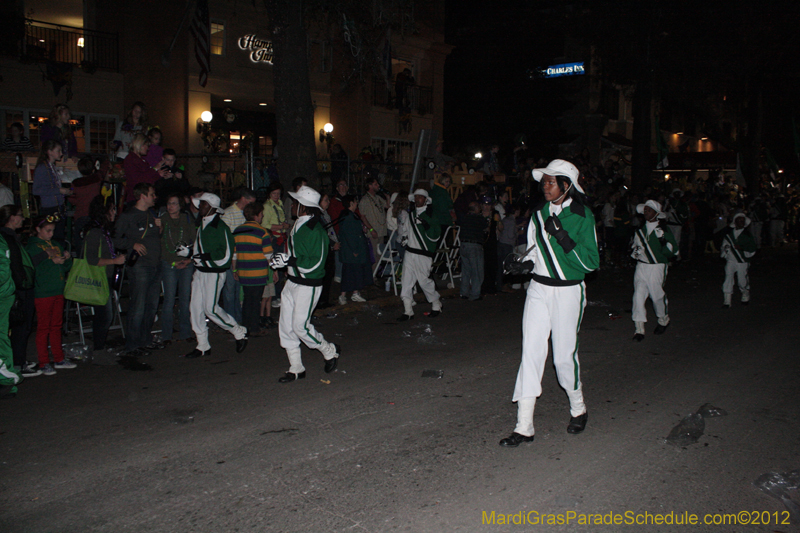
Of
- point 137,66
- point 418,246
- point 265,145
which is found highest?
point 137,66

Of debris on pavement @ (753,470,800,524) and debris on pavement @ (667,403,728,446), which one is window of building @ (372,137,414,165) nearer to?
debris on pavement @ (667,403,728,446)

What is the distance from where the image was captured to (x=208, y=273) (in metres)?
7.83

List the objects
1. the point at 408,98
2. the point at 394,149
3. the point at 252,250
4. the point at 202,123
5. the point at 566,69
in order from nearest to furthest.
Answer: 1. the point at 252,250
2. the point at 202,123
3. the point at 408,98
4. the point at 394,149
5. the point at 566,69

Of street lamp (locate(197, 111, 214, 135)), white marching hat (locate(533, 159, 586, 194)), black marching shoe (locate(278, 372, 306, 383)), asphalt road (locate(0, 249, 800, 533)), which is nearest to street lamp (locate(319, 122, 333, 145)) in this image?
street lamp (locate(197, 111, 214, 135))

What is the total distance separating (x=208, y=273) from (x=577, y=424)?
4712 millimetres

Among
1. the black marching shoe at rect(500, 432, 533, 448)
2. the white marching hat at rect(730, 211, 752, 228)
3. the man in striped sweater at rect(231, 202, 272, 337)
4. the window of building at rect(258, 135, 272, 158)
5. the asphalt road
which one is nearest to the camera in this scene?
the asphalt road

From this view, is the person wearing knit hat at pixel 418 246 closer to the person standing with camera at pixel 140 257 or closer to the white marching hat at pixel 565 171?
the person standing with camera at pixel 140 257

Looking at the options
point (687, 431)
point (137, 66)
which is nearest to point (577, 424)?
point (687, 431)

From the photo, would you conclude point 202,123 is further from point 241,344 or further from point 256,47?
point 241,344

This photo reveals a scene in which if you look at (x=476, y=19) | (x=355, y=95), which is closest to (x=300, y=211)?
(x=355, y=95)

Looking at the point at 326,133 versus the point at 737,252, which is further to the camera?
the point at 326,133

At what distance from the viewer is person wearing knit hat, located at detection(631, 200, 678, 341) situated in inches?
357

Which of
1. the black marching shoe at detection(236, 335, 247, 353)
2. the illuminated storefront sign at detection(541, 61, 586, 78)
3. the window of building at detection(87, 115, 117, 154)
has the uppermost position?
the illuminated storefront sign at detection(541, 61, 586, 78)

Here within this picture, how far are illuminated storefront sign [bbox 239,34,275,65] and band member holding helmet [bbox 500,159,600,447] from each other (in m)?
16.9
